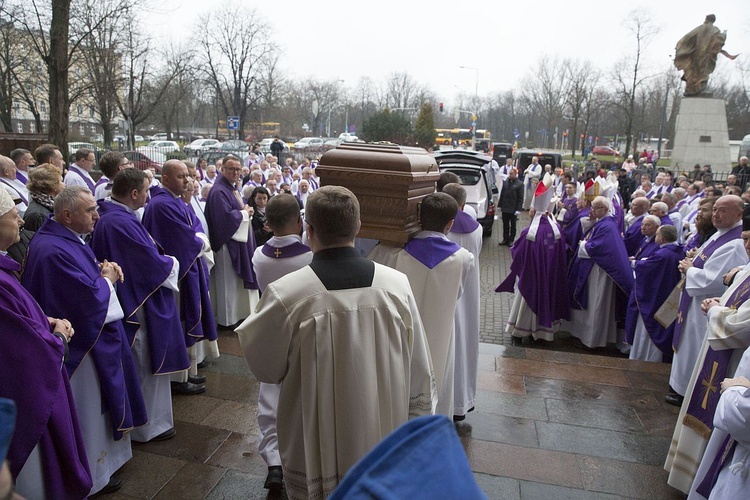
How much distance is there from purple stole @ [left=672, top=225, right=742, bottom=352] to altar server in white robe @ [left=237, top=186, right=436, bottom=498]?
12.1ft

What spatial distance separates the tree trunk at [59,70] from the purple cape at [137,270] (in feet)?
37.6

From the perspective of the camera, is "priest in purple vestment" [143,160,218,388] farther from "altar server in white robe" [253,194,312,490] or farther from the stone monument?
the stone monument

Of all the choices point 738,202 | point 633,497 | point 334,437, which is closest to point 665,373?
point 738,202

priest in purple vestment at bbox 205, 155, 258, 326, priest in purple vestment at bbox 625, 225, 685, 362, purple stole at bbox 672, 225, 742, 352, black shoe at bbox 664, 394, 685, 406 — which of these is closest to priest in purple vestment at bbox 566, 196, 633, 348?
priest in purple vestment at bbox 625, 225, 685, 362

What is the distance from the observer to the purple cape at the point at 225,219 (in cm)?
620

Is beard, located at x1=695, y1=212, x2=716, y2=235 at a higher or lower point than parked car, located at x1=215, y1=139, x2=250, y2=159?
lower

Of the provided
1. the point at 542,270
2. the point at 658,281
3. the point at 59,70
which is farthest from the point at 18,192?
the point at 59,70

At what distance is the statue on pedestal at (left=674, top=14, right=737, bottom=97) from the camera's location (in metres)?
21.5

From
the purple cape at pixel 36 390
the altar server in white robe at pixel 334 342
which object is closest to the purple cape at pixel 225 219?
the purple cape at pixel 36 390

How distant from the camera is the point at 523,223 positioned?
62.5 ft

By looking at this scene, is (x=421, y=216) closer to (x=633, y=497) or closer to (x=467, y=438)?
(x=467, y=438)

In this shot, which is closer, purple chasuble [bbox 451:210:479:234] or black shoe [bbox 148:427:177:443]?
black shoe [bbox 148:427:177:443]

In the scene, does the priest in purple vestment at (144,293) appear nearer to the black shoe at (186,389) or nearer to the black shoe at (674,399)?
the black shoe at (186,389)

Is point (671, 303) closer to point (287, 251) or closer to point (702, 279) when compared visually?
point (702, 279)
